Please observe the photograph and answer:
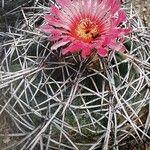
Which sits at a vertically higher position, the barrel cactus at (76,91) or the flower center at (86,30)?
the flower center at (86,30)

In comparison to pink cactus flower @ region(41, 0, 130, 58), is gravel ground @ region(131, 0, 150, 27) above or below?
below

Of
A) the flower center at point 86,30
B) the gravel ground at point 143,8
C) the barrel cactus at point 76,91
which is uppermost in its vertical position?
the flower center at point 86,30

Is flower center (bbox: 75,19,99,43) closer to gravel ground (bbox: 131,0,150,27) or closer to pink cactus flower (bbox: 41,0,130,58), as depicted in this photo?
pink cactus flower (bbox: 41,0,130,58)

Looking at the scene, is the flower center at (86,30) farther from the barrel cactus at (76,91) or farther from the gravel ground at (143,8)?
the gravel ground at (143,8)

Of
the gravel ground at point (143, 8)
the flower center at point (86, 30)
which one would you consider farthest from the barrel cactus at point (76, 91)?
the gravel ground at point (143, 8)

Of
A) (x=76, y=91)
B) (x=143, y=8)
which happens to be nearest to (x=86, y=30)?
(x=76, y=91)

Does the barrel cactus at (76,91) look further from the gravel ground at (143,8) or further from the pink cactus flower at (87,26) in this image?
the gravel ground at (143,8)

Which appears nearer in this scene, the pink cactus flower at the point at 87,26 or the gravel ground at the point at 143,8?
the pink cactus flower at the point at 87,26

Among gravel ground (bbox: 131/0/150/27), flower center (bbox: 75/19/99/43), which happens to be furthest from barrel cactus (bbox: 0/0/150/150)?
gravel ground (bbox: 131/0/150/27)
